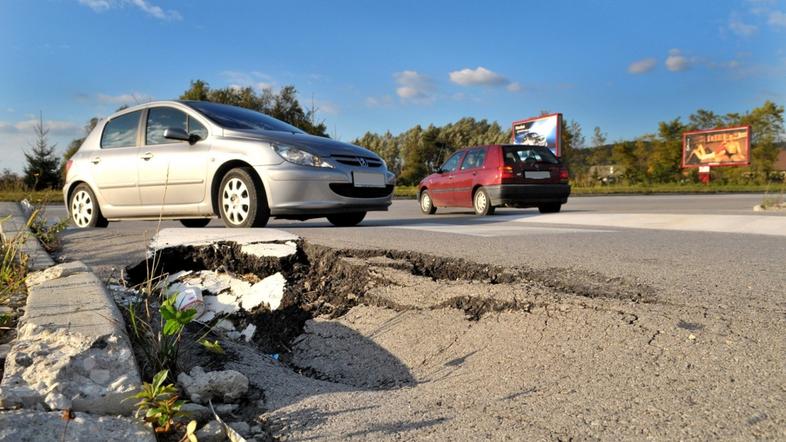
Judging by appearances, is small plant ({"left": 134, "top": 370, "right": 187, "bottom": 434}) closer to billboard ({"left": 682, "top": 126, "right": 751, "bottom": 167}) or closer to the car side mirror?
the car side mirror

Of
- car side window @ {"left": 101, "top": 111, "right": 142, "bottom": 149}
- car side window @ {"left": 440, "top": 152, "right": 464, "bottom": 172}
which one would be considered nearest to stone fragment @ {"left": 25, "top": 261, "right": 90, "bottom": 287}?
car side window @ {"left": 101, "top": 111, "right": 142, "bottom": 149}

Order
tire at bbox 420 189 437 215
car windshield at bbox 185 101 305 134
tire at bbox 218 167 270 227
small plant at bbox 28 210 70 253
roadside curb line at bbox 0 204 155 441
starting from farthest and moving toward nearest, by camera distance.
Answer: tire at bbox 420 189 437 215, car windshield at bbox 185 101 305 134, tire at bbox 218 167 270 227, small plant at bbox 28 210 70 253, roadside curb line at bbox 0 204 155 441

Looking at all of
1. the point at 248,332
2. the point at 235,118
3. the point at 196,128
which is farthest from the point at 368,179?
the point at 248,332

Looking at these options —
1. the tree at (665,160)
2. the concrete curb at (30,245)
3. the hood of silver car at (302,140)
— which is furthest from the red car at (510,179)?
the tree at (665,160)

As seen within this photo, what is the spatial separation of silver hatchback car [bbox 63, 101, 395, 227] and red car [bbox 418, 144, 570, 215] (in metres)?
3.94

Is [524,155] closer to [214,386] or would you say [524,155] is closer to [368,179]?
[368,179]

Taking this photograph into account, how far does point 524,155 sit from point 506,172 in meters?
0.63

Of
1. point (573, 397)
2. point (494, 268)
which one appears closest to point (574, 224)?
point (494, 268)

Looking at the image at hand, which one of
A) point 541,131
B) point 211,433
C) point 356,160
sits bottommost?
point 211,433

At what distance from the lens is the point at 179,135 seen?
6.37 meters

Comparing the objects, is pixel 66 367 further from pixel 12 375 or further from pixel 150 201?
pixel 150 201

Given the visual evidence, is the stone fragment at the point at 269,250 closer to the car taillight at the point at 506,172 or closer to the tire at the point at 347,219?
the tire at the point at 347,219

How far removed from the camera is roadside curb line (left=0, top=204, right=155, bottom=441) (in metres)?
1.68

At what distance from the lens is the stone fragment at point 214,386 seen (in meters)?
2.02
